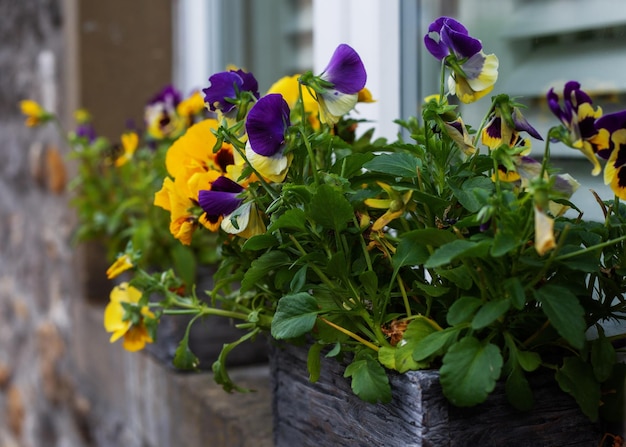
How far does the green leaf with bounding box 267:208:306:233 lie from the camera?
0.72 metres

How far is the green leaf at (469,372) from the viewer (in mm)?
624

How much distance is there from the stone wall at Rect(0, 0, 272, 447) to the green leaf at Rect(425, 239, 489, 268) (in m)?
0.58

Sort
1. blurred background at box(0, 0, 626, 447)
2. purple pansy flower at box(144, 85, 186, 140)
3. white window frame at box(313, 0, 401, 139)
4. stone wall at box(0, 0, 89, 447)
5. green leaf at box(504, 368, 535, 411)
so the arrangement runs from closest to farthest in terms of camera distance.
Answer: green leaf at box(504, 368, 535, 411), blurred background at box(0, 0, 626, 447), white window frame at box(313, 0, 401, 139), purple pansy flower at box(144, 85, 186, 140), stone wall at box(0, 0, 89, 447)

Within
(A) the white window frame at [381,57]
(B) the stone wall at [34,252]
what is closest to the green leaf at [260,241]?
(A) the white window frame at [381,57]

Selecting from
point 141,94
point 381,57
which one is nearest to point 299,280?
point 381,57

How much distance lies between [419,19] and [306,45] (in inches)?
A: 18.8

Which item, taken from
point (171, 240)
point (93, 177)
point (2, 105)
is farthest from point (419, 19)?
point (2, 105)

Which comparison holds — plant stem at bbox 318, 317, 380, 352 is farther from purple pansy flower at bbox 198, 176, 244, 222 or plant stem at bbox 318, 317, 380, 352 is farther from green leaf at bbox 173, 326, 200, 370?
green leaf at bbox 173, 326, 200, 370

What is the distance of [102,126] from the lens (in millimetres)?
2076

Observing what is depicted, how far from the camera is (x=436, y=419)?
2.18 feet

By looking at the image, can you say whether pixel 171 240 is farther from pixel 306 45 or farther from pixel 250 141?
pixel 250 141

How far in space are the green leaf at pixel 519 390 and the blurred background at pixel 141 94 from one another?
0.37 m

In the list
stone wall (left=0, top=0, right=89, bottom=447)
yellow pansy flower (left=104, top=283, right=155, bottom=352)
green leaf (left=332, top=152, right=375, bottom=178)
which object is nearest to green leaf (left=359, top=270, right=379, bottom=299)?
green leaf (left=332, top=152, right=375, bottom=178)

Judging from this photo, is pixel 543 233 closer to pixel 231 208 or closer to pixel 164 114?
pixel 231 208
